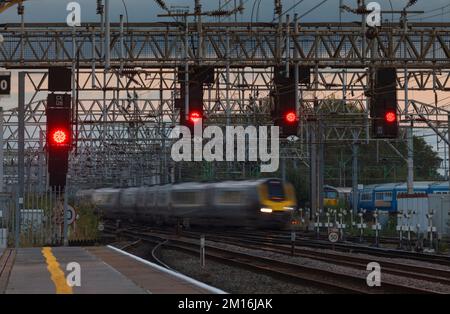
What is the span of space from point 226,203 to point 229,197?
17.1 inches

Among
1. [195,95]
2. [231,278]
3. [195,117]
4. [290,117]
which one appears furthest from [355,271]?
[195,95]

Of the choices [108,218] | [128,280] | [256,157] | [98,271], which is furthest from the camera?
[108,218]

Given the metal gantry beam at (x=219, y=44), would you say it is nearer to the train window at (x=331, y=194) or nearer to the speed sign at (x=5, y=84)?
the speed sign at (x=5, y=84)

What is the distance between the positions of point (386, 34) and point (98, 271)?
916 inches

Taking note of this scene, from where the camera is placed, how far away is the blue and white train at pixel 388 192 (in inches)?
2736

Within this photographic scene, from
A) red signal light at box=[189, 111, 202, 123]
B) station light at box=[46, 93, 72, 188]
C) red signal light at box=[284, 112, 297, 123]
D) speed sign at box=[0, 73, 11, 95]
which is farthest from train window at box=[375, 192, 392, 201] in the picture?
speed sign at box=[0, 73, 11, 95]

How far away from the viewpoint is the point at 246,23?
128 ft

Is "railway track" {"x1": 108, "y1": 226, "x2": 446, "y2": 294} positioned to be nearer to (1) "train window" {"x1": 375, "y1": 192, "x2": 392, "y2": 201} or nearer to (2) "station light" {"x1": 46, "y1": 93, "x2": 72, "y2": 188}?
(2) "station light" {"x1": 46, "y1": 93, "x2": 72, "y2": 188}

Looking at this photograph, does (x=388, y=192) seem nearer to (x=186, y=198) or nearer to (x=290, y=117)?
(x=186, y=198)

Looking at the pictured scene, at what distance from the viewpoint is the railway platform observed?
15.5 metres

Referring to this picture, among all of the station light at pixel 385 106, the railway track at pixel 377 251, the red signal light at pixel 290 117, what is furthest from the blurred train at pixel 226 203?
the red signal light at pixel 290 117

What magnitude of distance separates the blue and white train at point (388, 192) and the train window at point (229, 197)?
19.5 meters
